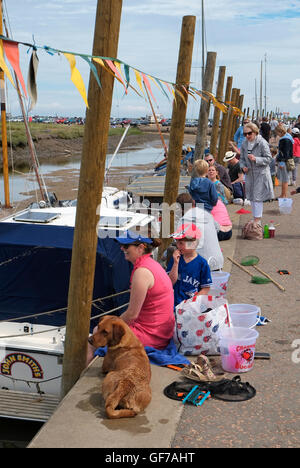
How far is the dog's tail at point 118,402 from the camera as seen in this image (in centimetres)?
453

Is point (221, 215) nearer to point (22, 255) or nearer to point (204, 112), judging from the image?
point (22, 255)

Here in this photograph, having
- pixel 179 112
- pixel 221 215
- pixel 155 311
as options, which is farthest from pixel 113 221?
pixel 221 215

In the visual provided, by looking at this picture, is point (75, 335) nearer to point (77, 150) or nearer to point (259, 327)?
point (259, 327)

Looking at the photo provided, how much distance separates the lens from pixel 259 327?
685 centimetres

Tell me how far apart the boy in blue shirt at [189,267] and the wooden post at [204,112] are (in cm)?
999

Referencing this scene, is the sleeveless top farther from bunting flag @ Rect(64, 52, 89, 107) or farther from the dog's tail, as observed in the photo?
bunting flag @ Rect(64, 52, 89, 107)

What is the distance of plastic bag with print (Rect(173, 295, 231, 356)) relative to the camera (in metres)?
5.83

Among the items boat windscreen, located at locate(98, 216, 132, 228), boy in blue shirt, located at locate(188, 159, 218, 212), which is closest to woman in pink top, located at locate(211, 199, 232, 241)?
boy in blue shirt, located at locate(188, 159, 218, 212)

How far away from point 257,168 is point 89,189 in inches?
256

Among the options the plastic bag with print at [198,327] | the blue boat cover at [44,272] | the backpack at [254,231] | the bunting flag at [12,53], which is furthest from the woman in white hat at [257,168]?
the bunting flag at [12,53]

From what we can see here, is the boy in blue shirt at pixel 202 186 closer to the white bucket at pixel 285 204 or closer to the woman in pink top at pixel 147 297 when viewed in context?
the woman in pink top at pixel 147 297
